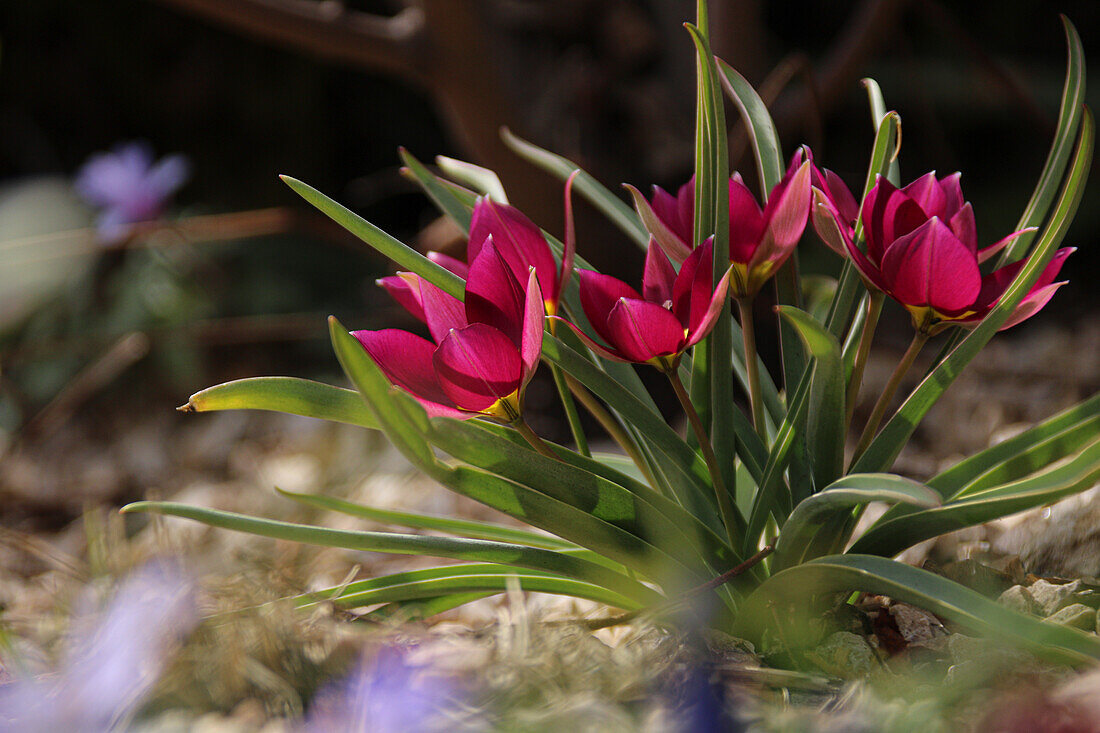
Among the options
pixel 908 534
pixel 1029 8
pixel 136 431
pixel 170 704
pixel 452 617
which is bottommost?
→ pixel 136 431

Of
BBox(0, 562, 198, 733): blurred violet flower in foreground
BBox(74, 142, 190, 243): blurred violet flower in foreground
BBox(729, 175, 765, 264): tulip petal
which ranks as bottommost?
BBox(74, 142, 190, 243): blurred violet flower in foreground

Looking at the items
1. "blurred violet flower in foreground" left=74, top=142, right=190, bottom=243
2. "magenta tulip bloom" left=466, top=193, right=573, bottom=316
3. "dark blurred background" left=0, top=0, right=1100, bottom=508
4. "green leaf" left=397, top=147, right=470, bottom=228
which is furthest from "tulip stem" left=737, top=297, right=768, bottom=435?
"blurred violet flower in foreground" left=74, top=142, right=190, bottom=243

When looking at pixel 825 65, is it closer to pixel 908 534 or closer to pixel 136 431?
pixel 908 534

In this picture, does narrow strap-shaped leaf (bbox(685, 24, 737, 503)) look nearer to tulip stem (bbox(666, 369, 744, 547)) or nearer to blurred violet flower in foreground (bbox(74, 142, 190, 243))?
tulip stem (bbox(666, 369, 744, 547))

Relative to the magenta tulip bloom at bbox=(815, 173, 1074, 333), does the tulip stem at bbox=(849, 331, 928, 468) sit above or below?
below

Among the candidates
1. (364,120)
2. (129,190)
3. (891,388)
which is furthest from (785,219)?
(364,120)

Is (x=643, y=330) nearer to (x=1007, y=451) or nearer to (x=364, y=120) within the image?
(x=1007, y=451)

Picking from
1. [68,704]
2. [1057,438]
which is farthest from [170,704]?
[1057,438]
